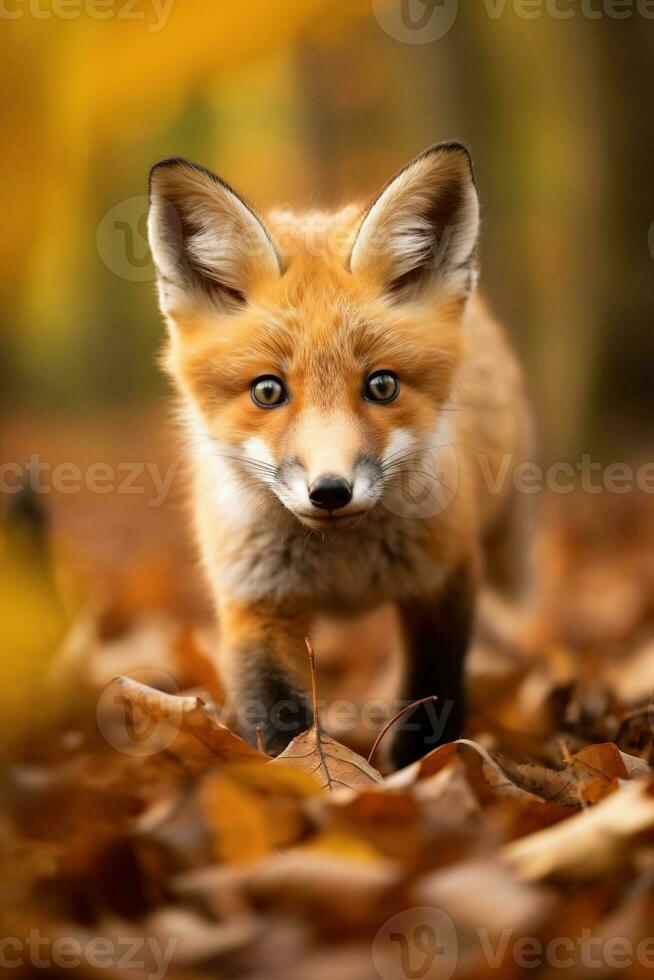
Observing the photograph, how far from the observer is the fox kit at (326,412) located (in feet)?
9.86

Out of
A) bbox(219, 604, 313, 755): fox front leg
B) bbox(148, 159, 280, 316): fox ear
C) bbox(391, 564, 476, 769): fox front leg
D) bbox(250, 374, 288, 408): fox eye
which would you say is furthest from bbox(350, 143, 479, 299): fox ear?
bbox(219, 604, 313, 755): fox front leg

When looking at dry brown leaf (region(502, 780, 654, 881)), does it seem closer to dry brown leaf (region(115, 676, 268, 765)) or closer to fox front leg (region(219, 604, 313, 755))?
dry brown leaf (region(115, 676, 268, 765))

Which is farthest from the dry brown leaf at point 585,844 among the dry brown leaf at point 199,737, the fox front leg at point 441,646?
the fox front leg at point 441,646

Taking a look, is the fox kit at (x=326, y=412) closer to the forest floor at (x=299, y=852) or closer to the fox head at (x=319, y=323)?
the fox head at (x=319, y=323)

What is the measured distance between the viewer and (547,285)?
7.96 m

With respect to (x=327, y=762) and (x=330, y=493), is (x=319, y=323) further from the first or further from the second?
(x=327, y=762)

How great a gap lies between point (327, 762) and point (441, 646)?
136 centimetres

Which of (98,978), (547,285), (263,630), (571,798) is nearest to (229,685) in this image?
(263,630)

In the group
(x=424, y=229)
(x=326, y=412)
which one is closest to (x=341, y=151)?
(x=424, y=229)

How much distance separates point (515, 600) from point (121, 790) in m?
3.63

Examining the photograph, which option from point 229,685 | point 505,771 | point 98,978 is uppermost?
point 98,978

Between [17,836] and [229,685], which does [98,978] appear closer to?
[17,836]

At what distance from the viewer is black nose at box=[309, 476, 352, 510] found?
2.72 meters

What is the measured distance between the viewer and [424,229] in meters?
3.33
